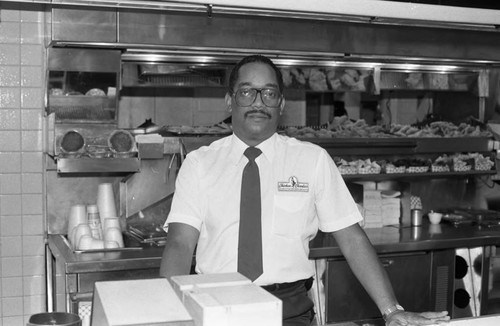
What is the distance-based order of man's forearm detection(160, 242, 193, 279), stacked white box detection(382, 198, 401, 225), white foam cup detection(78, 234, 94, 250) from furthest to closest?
stacked white box detection(382, 198, 401, 225) → white foam cup detection(78, 234, 94, 250) → man's forearm detection(160, 242, 193, 279)

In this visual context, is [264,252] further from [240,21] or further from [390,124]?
[390,124]

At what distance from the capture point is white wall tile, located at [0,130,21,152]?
463cm

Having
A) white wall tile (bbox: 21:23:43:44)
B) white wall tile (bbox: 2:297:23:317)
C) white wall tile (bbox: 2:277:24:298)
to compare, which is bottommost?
white wall tile (bbox: 2:297:23:317)

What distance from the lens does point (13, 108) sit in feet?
15.3

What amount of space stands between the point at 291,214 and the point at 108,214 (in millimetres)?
2191

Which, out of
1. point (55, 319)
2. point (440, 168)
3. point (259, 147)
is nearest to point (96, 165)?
point (259, 147)

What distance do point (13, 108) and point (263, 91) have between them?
2.52 meters

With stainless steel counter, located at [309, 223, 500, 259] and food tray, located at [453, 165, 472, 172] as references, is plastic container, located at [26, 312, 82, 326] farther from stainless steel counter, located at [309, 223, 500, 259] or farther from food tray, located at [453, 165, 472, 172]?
food tray, located at [453, 165, 472, 172]

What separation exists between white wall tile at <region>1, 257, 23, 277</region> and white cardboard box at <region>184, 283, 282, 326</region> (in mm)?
3494

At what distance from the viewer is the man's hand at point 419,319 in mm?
2092

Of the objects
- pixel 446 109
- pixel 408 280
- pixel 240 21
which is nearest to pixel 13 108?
pixel 240 21

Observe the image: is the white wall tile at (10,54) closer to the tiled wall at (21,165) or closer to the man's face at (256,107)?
the tiled wall at (21,165)

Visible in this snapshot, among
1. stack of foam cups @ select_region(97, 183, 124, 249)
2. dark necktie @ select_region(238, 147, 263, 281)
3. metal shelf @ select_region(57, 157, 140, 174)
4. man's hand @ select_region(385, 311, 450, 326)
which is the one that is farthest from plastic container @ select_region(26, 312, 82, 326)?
metal shelf @ select_region(57, 157, 140, 174)

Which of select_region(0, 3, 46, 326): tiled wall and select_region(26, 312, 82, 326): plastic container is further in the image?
select_region(0, 3, 46, 326): tiled wall
